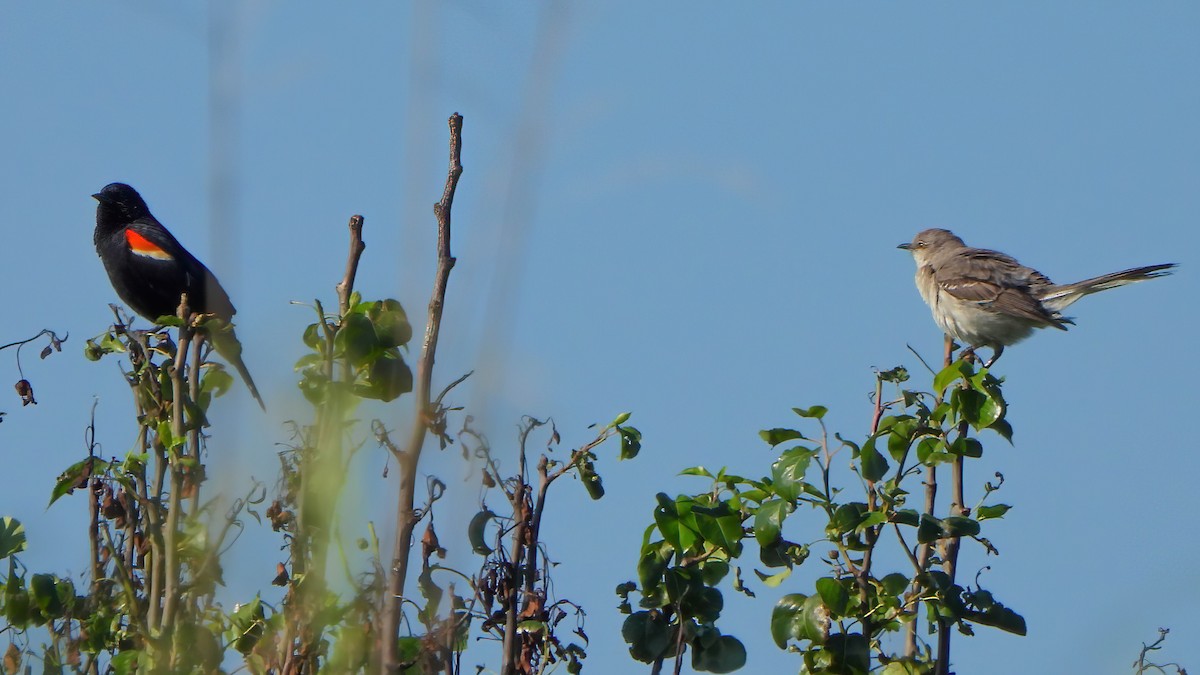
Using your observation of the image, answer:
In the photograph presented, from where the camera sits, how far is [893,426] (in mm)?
3506

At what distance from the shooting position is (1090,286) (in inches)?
350

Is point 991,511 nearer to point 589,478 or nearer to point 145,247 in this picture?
point 589,478

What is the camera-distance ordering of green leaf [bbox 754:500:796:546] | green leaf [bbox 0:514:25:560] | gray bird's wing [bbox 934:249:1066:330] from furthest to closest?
gray bird's wing [bbox 934:249:1066:330], green leaf [bbox 0:514:25:560], green leaf [bbox 754:500:796:546]

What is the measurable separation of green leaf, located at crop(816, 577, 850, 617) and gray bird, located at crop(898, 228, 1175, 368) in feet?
19.1

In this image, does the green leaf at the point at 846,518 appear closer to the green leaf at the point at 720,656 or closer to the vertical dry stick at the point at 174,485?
the green leaf at the point at 720,656

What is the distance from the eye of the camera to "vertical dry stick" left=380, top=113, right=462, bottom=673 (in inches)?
60.7

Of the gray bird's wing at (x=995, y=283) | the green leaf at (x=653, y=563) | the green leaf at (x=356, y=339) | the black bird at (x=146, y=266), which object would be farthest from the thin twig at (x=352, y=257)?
the gray bird's wing at (x=995, y=283)

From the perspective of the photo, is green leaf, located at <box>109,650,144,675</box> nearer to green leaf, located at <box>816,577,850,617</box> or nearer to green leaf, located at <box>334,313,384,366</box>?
green leaf, located at <box>334,313,384,366</box>

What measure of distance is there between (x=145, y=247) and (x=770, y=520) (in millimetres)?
6525

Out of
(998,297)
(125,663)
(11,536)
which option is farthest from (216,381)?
(998,297)

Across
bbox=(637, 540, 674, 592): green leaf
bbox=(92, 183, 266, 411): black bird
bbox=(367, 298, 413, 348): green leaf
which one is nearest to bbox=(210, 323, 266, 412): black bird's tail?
bbox=(367, 298, 413, 348): green leaf

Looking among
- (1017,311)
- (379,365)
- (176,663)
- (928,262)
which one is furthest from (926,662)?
(928,262)

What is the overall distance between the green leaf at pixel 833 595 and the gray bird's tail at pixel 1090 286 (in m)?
6.20

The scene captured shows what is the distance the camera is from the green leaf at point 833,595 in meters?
3.12
